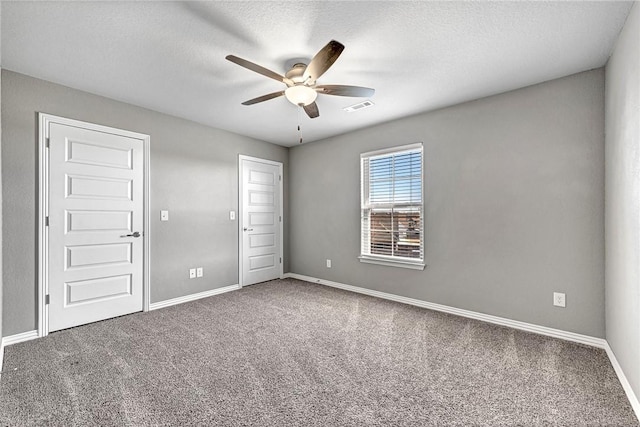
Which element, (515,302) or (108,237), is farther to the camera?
(108,237)

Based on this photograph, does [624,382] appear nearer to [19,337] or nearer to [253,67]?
[253,67]

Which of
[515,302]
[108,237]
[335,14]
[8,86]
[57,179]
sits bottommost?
[515,302]

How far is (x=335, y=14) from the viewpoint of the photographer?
1.79 m

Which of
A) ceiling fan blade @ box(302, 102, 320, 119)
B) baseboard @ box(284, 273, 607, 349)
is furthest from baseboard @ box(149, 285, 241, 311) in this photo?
ceiling fan blade @ box(302, 102, 320, 119)

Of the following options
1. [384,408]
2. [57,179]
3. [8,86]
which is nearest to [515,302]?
[384,408]

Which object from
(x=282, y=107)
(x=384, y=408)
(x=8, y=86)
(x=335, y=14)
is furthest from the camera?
(x=282, y=107)

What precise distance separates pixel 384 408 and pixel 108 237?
315 centimetres

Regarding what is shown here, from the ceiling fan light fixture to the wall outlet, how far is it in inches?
111

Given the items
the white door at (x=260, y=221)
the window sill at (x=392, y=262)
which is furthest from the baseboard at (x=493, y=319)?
the white door at (x=260, y=221)

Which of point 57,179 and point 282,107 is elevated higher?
point 282,107

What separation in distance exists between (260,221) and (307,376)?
2996 millimetres

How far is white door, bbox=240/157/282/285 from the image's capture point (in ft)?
14.5

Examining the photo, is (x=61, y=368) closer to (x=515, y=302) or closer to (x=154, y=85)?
(x=154, y=85)

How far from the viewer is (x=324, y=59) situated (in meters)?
1.84
